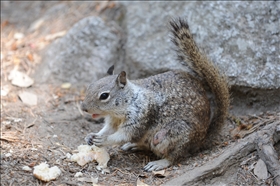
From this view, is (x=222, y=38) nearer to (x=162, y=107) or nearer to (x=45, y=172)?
(x=162, y=107)

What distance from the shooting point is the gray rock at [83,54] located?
17.3 feet

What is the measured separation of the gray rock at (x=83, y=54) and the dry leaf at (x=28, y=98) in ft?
1.18

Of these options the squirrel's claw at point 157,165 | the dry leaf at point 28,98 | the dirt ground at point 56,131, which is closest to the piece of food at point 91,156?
the dirt ground at point 56,131

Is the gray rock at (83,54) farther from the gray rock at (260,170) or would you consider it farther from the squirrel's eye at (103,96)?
the gray rock at (260,170)

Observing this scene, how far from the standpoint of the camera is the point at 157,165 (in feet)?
12.5

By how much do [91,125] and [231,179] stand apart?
73.3 inches

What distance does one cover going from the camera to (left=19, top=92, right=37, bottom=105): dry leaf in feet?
15.7

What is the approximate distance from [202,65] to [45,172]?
72.6 inches

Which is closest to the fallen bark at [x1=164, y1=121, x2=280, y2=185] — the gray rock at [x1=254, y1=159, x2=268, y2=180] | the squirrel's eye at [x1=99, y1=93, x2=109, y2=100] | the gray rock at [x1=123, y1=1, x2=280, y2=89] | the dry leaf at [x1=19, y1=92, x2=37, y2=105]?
the gray rock at [x1=254, y1=159, x2=268, y2=180]

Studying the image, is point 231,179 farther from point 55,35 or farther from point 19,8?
point 19,8

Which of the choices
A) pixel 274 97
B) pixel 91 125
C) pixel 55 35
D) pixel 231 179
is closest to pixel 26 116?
pixel 91 125

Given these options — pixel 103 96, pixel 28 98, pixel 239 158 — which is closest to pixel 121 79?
pixel 103 96

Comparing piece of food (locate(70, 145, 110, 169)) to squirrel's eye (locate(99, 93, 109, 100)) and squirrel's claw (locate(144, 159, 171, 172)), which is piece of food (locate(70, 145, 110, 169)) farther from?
squirrel's eye (locate(99, 93, 109, 100))

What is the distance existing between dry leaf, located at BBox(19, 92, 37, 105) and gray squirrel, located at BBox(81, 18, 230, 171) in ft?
4.04
